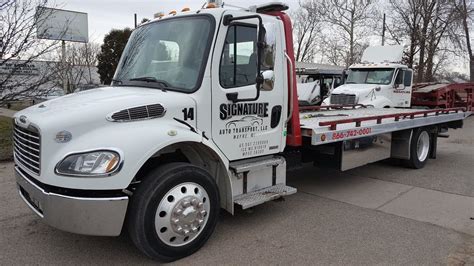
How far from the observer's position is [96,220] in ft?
11.5

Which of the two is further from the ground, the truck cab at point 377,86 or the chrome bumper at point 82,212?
the truck cab at point 377,86

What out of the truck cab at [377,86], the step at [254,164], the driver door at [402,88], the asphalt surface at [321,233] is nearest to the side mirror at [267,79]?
the step at [254,164]

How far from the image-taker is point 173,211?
382 centimetres

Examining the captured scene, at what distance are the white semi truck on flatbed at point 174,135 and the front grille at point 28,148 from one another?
0.02m

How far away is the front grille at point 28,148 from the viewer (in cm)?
361

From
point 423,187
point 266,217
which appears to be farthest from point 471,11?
point 266,217

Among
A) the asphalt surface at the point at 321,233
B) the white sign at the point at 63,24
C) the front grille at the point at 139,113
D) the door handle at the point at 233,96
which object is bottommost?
the asphalt surface at the point at 321,233

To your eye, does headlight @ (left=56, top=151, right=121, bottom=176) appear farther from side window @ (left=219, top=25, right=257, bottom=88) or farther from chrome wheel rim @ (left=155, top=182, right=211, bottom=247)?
side window @ (left=219, top=25, right=257, bottom=88)

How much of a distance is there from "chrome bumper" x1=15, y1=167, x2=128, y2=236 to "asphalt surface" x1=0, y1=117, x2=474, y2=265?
60 centimetres

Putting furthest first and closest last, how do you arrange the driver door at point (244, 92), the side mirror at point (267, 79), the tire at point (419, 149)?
the tire at point (419, 149)
the side mirror at point (267, 79)
the driver door at point (244, 92)

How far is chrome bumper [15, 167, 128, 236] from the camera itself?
3432 millimetres

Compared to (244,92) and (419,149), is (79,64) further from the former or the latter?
(244,92)

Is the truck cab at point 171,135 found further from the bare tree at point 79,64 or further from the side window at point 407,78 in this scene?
the side window at point 407,78

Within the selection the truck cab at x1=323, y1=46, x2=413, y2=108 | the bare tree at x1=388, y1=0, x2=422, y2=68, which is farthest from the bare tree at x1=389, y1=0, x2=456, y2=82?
the truck cab at x1=323, y1=46, x2=413, y2=108
